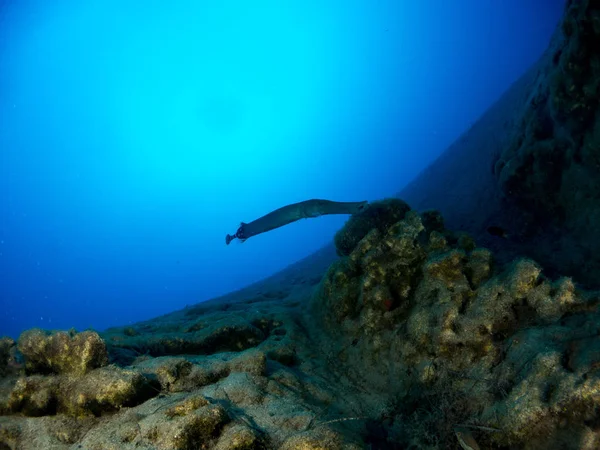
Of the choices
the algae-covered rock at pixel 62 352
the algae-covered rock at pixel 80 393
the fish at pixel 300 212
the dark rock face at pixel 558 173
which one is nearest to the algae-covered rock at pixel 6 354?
the algae-covered rock at pixel 62 352

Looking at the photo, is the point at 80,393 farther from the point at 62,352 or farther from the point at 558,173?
the point at 558,173

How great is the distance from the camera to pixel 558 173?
7.62 m

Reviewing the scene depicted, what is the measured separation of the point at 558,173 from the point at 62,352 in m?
Answer: 9.54

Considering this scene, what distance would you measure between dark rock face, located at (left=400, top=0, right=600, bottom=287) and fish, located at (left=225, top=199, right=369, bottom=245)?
361 cm

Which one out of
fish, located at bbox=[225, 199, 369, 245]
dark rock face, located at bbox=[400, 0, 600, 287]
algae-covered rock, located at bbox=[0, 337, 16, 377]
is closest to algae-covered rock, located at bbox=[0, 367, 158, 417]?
algae-covered rock, located at bbox=[0, 337, 16, 377]

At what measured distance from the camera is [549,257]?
7.16m

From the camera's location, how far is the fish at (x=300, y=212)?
26.5ft

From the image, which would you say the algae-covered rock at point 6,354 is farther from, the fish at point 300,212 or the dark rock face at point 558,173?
the dark rock face at point 558,173

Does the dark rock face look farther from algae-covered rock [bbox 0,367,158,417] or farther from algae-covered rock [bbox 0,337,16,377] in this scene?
algae-covered rock [bbox 0,337,16,377]

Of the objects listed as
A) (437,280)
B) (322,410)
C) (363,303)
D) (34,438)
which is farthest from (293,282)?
(34,438)

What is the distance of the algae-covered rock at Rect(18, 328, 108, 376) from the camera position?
377cm

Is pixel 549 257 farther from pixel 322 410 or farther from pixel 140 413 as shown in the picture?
pixel 140 413

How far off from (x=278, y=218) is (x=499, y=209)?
5.97m

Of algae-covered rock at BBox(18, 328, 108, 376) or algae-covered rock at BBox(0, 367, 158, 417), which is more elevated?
algae-covered rock at BBox(18, 328, 108, 376)
